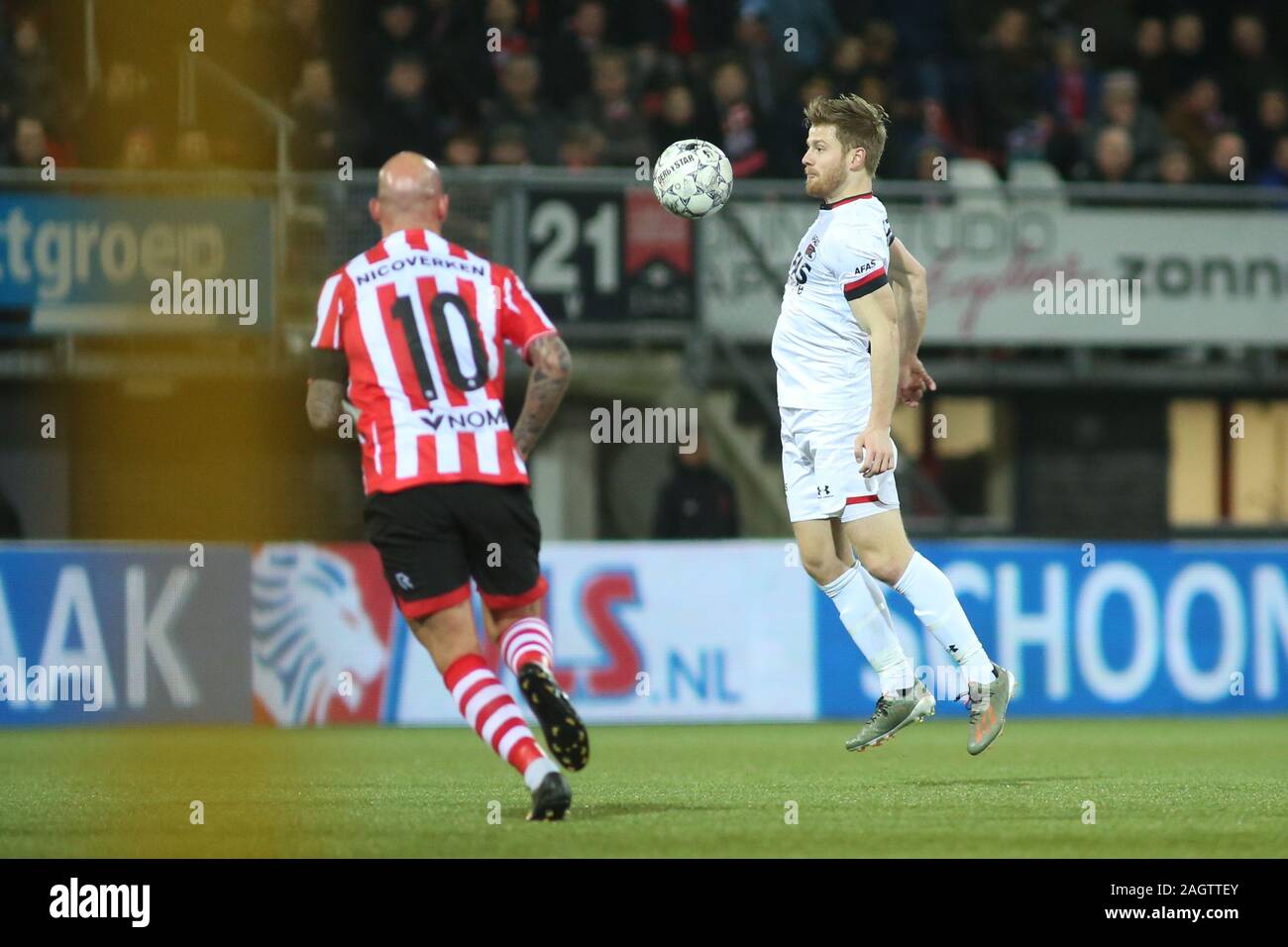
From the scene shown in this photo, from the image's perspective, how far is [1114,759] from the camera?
354 inches

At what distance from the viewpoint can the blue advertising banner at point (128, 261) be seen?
44.9ft

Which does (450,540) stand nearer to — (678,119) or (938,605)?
(938,605)

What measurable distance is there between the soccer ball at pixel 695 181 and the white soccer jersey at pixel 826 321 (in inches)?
24.5

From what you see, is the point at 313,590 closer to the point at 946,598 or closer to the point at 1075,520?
the point at 946,598

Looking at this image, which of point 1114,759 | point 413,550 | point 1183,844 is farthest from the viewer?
point 1114,759

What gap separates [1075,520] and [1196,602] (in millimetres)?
4107

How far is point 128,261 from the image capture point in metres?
13.7

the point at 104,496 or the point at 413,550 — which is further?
the point at 104,496

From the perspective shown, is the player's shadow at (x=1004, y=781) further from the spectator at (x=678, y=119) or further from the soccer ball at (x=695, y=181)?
the spectator at (x=678, y=119)

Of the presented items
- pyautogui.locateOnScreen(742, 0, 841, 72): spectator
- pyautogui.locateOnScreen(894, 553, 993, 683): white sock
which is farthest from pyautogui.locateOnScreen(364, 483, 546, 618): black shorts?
pyautogui.locateOnScreen(742, 0, 841, 72): spectator

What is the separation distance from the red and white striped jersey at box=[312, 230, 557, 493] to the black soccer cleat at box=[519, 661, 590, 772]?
63cm

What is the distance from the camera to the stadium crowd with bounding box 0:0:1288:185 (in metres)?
14.0

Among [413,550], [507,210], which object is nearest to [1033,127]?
[507,210]

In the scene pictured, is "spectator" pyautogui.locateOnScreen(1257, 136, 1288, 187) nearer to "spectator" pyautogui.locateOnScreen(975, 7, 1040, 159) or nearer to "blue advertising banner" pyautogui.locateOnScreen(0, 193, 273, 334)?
"spectator" pyautogui.locateOnScreen(975, 7, 1040, 159)
